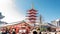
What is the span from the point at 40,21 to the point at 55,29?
3.31ft

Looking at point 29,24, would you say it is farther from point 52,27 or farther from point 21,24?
point 52,27

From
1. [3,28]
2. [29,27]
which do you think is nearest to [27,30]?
[29,27]

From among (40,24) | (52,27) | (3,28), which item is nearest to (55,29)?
(52,27)

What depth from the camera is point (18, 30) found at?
296 inches

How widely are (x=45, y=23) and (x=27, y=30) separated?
1127 millimetres

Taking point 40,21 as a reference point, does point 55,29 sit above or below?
below

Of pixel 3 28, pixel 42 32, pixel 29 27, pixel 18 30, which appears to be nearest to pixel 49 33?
pixel 42 32

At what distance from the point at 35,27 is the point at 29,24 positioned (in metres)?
0.37

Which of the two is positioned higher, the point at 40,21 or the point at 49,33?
the point at 40,21

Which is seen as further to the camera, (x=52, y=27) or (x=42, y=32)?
(x=52, y=27)

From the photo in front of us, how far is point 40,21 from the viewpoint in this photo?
7645 millimetres

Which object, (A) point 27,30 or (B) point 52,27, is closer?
(A) point 27,30

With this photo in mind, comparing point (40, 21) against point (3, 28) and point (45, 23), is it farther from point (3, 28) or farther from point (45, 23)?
point (3, 28)

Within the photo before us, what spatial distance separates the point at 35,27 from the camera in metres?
7.79
